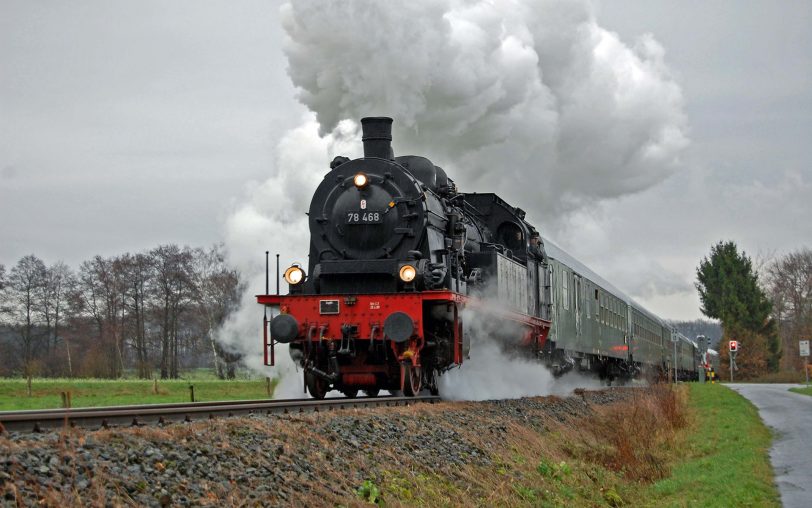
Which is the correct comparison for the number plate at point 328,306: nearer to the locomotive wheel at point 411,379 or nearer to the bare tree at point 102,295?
the locomotive wheel at point 411,379

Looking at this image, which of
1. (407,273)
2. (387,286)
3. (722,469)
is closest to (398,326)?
(407,273)

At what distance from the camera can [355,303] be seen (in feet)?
46.2

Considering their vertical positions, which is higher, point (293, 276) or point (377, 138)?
point (377, 138)

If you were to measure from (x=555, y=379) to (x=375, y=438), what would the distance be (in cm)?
1434

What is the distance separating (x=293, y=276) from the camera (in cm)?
1480

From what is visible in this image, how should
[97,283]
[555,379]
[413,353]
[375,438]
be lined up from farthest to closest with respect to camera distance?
[97,283] < [555,379] < [413,353] < [375,438]

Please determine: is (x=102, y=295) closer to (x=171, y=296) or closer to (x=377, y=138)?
(x=171, y=296)

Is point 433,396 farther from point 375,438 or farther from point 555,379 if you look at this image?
point 555,379

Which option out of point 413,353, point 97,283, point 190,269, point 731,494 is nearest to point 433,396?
point 413,353

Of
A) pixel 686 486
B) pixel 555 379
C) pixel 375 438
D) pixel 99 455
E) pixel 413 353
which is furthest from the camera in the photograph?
pixel 555 379

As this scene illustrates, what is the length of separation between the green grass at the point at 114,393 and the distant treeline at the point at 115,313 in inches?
511


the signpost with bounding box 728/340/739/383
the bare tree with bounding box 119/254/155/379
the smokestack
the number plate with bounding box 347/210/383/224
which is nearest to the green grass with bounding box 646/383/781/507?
the number plate with bounding box 347/210/383/224

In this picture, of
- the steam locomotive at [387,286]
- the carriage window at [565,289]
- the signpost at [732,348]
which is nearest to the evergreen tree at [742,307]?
the signpost at [732,348]

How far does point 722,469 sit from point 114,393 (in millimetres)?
22662
